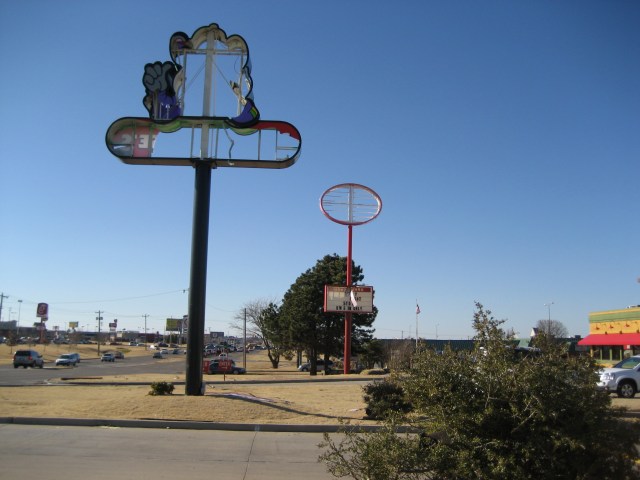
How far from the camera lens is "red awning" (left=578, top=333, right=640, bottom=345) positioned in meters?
43.5

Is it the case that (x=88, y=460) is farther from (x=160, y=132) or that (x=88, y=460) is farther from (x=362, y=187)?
(x=362, y=187)

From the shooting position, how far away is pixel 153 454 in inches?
372

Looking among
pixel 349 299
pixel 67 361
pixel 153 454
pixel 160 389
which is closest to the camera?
pixel 153 454

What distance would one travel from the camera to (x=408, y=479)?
5180 mm

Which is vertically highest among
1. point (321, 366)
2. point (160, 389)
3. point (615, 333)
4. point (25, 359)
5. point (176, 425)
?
point (615, 333)

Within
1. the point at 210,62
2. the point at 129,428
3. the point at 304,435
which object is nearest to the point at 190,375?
the point at 129,428

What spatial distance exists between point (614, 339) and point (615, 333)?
1.03m

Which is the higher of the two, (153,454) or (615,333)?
(615,333)

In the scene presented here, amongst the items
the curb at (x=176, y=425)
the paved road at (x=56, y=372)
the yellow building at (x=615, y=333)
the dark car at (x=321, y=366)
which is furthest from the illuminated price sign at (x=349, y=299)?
the curb at (x=176, y=425)

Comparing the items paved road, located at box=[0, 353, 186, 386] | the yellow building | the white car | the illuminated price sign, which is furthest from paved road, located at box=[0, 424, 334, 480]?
the white car

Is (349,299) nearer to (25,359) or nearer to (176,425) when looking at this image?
(176,425)

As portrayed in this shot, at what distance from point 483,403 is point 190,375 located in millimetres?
11958

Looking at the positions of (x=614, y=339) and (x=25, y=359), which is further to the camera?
(x=25, y=359)

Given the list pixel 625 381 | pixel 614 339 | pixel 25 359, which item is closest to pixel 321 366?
pixel 614 339
